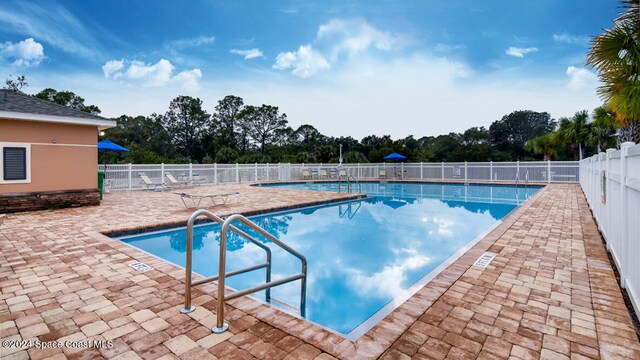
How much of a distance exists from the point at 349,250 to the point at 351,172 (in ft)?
56.9

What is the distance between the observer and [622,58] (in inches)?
187

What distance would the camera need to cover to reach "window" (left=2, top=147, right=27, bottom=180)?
773 centimetres

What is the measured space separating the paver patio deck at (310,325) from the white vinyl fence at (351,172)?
1065 cm

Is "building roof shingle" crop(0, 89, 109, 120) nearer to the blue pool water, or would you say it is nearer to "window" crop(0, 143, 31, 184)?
"window" crop(0, 143, 31, 184)

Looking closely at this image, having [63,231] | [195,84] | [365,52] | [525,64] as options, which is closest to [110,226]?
[63,231]

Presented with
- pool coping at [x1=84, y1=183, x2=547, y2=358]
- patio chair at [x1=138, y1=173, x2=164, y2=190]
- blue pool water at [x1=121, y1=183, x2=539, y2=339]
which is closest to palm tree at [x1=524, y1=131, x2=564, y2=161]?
blue pool water at [x1=121, y1=183, x2=539, y2=339]

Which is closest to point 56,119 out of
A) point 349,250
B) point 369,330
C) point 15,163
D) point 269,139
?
point 15,163

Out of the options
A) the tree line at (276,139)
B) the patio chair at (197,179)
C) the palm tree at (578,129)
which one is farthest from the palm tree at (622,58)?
the tree line at (276,139)

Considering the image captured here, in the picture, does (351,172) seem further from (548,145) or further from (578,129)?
(548,145)

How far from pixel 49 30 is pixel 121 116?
63.0ft

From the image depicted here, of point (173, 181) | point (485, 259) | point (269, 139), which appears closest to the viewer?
point (485, 259)

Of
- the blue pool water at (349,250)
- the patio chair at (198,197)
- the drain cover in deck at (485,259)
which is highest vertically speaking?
the patio chair at (198,197)

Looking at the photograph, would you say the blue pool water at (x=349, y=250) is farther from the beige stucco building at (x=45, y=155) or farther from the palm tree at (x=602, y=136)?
the palm tree at (x=602, y=136)

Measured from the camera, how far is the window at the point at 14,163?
305 inches
